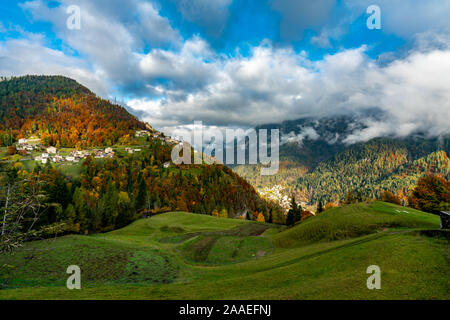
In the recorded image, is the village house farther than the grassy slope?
Yes

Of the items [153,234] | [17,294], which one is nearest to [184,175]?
[153,234]

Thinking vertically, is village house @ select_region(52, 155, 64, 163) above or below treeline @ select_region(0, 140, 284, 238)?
above

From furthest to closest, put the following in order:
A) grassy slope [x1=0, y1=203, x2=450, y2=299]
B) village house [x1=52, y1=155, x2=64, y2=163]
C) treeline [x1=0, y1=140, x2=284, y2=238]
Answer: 1. village house [x1=52, y1=155, x2=64, y2=163]
2. treeline [x1=0, y1=140, x2=284, y2=238]
3. grassy slope [x1=0, y1=203, x2=450, y2=299]

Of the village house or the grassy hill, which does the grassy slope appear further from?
the village house

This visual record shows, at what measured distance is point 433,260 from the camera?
54.0 ft

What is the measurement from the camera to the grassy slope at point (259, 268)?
48.6 feet

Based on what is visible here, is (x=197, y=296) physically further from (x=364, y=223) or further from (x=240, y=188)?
(x=240, y=188)

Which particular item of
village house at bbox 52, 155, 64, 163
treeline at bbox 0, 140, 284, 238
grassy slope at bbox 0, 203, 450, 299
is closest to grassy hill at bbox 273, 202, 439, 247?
grassy slope at bbox 0, 203, 450, 299

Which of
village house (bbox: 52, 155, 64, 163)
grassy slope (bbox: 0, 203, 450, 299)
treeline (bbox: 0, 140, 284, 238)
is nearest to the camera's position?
grassy slope (bbox: 0, 203, 450, 299)

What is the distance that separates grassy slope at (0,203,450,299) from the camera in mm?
14820

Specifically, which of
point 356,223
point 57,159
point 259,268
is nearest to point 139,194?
point 259,268

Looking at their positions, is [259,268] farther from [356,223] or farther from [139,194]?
[139,194]

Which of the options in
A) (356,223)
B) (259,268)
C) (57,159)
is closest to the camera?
(259,268)

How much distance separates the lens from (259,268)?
1112 inches
